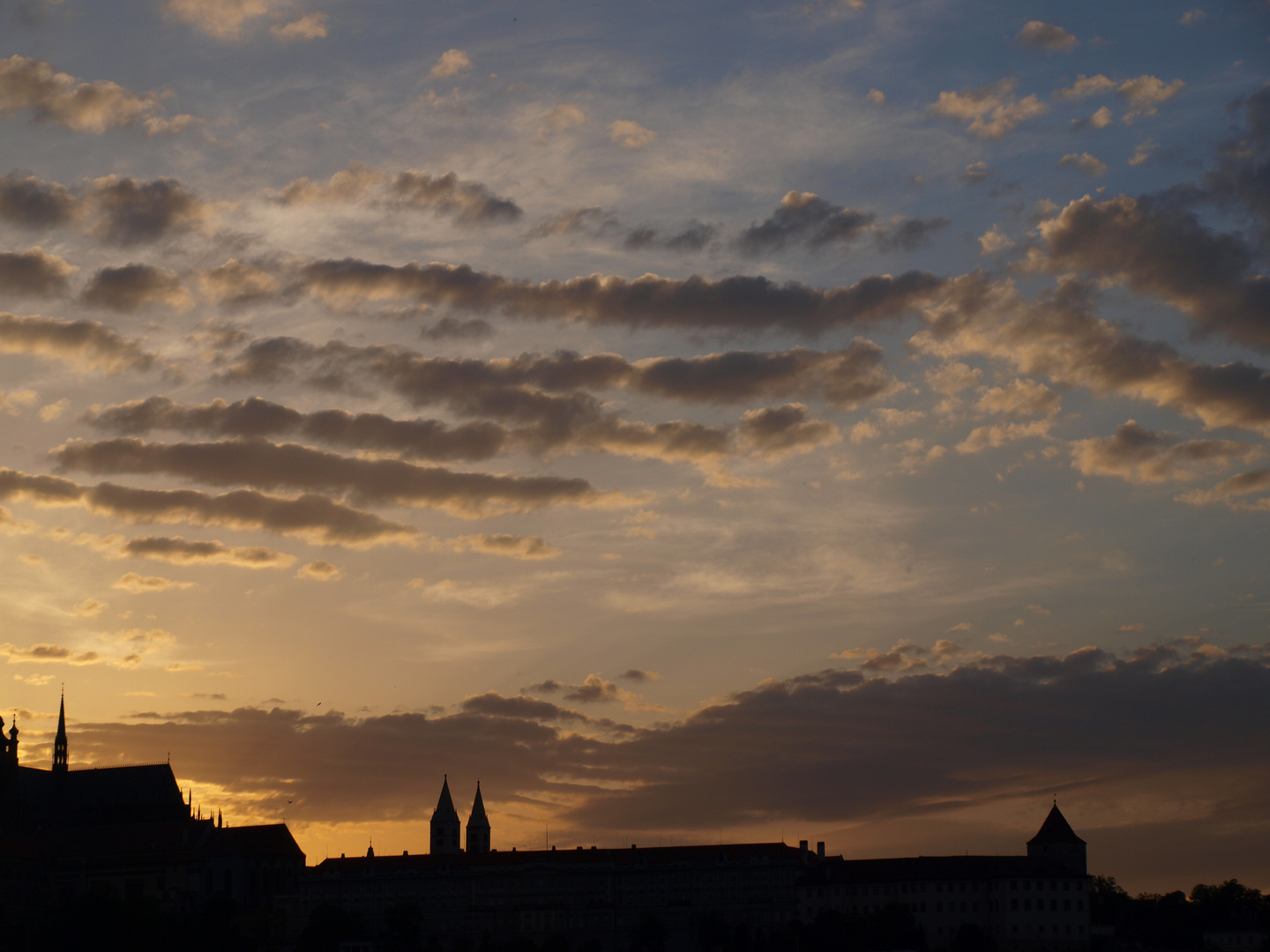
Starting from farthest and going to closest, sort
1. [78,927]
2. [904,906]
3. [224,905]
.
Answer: [904,906], [224,905], [78,927]

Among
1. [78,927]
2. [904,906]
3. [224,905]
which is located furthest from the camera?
[904,906]

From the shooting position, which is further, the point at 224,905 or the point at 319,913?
the point at 319,913

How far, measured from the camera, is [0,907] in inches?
7131

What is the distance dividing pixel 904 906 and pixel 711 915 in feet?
80.2

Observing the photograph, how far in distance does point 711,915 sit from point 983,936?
1313 inches

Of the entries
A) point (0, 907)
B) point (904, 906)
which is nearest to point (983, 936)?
point (904, 906)

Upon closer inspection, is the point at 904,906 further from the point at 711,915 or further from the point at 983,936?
the point at 711,915

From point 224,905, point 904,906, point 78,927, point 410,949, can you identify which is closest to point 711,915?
point 904,906

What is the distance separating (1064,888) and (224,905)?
101798 millimetres

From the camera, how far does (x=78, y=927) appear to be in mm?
159625

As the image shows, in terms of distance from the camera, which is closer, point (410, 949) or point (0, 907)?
point (0, 907)

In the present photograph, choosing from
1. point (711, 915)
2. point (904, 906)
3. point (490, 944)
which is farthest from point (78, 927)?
point (904, 906)

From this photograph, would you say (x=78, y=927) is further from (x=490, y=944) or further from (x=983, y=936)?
(x=983, y=936)

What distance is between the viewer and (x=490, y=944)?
195500 mm
